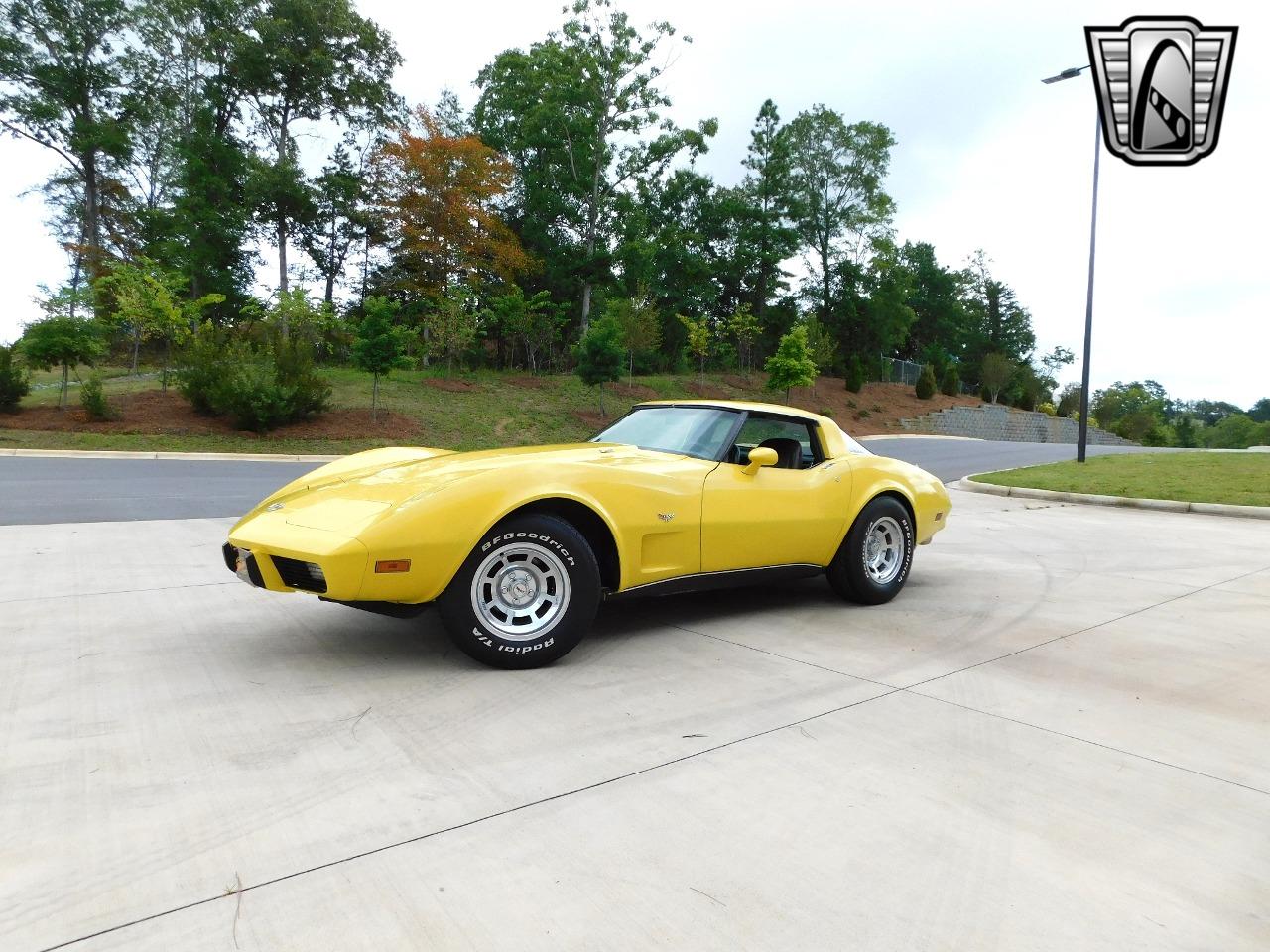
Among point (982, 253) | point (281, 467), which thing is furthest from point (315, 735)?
point (982, 253)

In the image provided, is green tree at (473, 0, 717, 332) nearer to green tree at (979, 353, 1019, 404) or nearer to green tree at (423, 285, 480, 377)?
green tree at (423, 285, 480, 377)

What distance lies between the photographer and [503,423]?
23109 millimetres

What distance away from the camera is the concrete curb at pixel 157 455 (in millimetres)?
15758

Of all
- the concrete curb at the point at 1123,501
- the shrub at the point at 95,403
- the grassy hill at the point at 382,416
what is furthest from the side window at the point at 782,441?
the shrub at the point at 95,403

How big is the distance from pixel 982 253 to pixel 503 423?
187 feet

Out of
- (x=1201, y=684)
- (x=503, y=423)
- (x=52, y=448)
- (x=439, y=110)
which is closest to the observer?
(x=1201, y=684)

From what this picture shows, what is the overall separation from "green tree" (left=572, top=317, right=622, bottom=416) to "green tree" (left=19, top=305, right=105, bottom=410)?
12638 mm

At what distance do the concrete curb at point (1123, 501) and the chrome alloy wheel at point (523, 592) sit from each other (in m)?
10.6

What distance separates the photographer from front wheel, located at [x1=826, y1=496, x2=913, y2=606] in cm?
500

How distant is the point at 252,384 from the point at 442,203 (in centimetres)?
1413

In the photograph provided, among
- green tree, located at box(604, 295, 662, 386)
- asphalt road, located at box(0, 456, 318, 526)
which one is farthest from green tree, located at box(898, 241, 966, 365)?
asphalt road, located at box(0, 456, 318, 526)

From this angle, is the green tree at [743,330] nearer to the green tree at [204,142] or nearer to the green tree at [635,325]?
the green tree at [635,325]

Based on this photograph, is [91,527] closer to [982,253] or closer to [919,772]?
[919,772]

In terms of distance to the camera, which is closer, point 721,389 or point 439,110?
point 721,389
